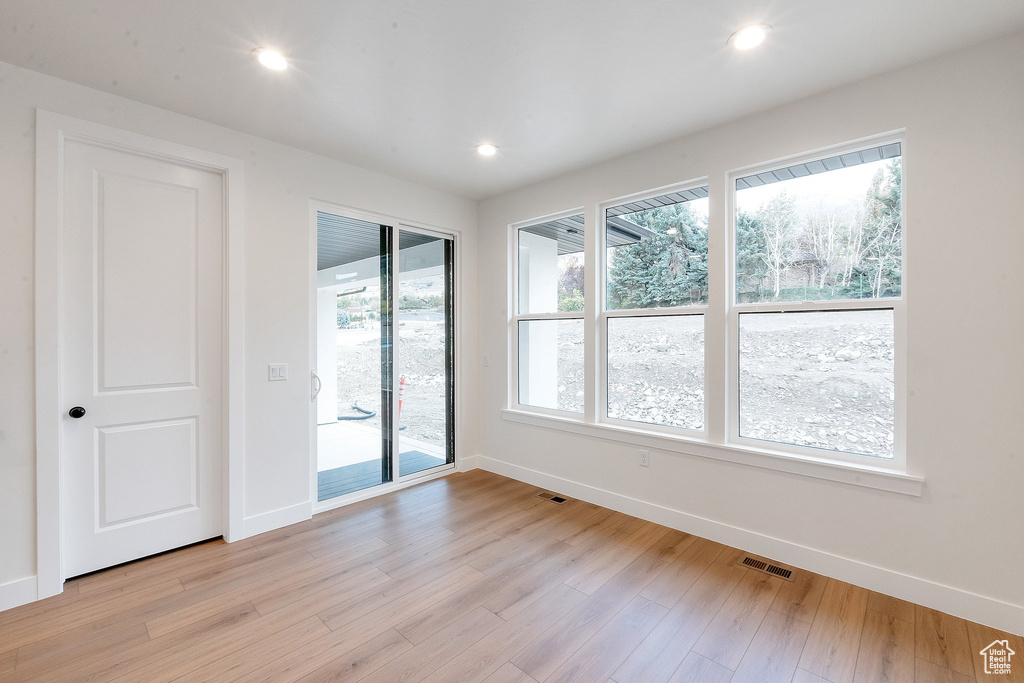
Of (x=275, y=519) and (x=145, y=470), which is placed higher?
(x=145, y=470)

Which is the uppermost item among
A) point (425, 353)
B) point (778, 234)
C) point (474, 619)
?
point (778, 234)

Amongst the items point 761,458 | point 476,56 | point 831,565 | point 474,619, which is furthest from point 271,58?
point 831,565

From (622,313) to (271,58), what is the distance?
2661 millimetres

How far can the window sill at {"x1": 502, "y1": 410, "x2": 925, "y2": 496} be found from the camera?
7.45 ft

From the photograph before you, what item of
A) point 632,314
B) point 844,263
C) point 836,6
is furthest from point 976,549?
point 836,6

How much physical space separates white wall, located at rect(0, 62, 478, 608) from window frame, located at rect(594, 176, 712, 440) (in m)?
1.55

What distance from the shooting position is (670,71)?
2.28 metres

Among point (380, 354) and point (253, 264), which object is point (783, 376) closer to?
point (380, 354)

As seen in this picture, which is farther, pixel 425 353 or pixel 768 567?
pixel 425 353

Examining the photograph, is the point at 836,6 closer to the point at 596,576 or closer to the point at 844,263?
the point at 844,263

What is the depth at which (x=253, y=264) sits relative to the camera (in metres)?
3.02
